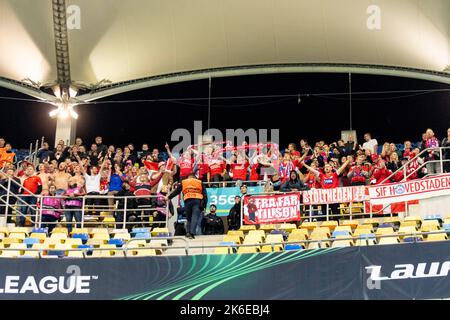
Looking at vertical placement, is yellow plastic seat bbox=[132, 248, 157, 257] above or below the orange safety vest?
below

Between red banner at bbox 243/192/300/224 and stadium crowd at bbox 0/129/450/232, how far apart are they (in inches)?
29.2

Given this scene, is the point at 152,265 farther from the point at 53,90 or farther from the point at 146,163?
the point at 53,90

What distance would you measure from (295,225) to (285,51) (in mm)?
9006

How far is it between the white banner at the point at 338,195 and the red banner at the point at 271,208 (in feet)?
1.14

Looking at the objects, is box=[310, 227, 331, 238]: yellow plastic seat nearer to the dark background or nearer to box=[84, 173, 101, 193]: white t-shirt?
box=[84, 173, 101, 193]: white t-shirt

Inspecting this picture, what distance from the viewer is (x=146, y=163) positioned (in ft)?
62.7

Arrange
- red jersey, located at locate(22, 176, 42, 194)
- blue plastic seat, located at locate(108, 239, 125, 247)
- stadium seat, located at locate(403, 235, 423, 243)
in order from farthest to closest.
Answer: red jersey, located at locate(22, 176, 42, 194), blue plastic seat, located at locate(108, 239, 125, 247), stadium seat, located at locate(403, 235, 423, 243)

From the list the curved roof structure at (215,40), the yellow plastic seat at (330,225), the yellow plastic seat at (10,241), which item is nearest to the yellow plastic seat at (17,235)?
the yellow plastic seat at (10,241)

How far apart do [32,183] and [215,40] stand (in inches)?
297

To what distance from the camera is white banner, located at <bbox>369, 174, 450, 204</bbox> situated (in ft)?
48.0

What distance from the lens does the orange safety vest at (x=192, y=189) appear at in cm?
1525

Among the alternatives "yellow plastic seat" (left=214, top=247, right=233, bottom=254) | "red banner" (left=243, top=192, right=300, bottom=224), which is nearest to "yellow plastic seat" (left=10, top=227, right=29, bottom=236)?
"red banner" (left=243, top=192, right=300, bottom=224)

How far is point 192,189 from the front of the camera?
15.2m

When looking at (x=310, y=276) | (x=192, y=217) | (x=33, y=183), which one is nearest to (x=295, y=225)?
(x=192, y=217)
